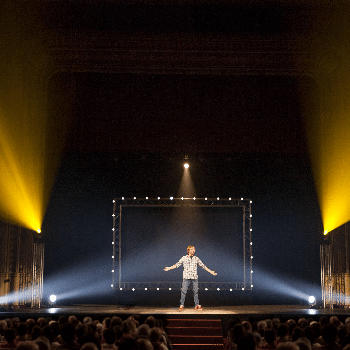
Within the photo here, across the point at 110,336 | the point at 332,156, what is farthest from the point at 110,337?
the point at 332,156

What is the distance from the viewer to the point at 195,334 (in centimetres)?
1023

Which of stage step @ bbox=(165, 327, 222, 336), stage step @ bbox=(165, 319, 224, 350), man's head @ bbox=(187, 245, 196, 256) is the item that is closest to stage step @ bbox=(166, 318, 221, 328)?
stage step @ bbox=(165, 319, 224, 350)

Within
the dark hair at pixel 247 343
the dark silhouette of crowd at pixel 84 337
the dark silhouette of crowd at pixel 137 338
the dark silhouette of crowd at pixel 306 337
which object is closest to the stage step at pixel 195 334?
the dark silhouette of crowd at pixel 84 337

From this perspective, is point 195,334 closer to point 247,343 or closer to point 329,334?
point 329,334

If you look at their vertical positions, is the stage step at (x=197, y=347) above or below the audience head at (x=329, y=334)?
below

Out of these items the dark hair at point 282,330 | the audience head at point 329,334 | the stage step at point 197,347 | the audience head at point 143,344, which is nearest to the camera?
the audience head at point 143,344

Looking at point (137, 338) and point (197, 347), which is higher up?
point (137, 338)

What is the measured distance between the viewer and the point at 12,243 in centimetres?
1353

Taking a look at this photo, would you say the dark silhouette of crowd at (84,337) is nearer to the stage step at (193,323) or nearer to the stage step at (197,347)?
the stage step at (197,347)

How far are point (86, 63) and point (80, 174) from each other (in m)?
2.74

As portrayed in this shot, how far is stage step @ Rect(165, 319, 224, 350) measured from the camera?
978 cm

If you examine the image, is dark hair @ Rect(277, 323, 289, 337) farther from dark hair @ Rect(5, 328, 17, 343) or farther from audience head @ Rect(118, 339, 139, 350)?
dark hair @ Rect(5, 328, 17, 343)

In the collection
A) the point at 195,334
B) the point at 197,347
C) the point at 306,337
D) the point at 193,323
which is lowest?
the point at 197,347

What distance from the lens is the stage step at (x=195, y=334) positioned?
9.78 m
